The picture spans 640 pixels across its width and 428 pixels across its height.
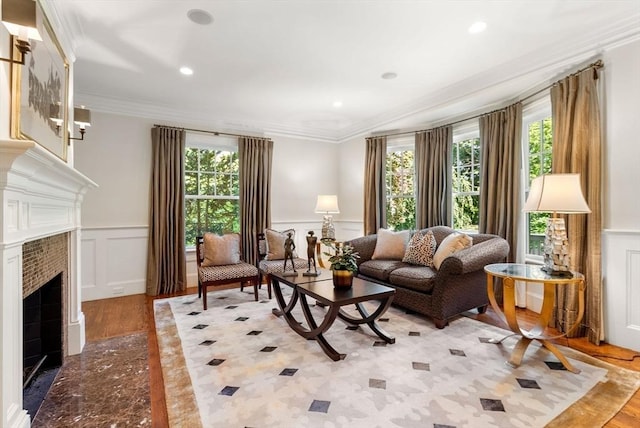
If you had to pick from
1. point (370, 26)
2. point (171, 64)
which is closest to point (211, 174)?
point (171, 64)

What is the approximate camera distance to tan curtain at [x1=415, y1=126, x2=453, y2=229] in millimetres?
4371

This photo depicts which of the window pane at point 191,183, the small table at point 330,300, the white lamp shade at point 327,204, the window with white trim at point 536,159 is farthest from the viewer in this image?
the white lamp shade at point 327,204

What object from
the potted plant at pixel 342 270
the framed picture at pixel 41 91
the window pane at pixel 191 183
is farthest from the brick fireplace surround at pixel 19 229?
the window pane at pixel 191 183

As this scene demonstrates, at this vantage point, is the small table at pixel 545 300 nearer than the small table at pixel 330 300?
Yes

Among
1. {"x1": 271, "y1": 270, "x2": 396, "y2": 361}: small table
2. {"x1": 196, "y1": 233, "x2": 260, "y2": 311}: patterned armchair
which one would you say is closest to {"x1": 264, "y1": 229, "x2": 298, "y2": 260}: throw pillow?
{"x1": 196, "y1": 233, "x2": 260, "y2": 311}: patterned armchair

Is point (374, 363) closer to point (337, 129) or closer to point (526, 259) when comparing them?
point (526, 259)

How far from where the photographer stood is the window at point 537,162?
11.3ft

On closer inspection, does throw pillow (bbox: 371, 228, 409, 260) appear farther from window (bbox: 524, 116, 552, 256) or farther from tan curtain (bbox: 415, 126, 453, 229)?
window (bbox: 524, 116, 552, 256)

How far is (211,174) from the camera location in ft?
16.2

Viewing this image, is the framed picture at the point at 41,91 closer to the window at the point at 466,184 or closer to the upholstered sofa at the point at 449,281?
the upholstered sofa at the point at 449,281

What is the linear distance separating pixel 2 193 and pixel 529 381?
308cm

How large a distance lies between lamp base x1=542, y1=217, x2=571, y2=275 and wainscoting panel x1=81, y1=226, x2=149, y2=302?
15.4ft

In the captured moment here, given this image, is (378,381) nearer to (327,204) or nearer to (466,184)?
(327,204)

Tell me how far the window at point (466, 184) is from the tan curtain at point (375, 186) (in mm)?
1105
